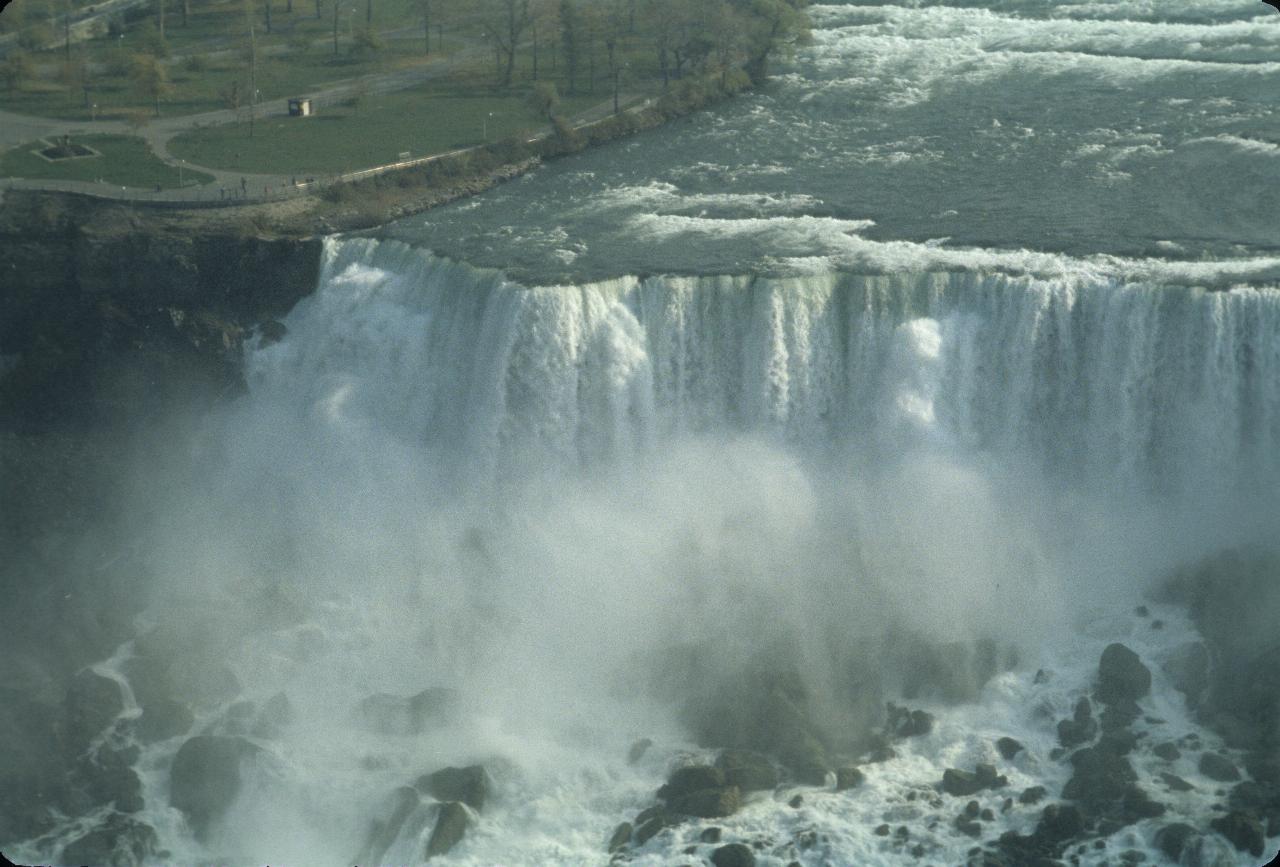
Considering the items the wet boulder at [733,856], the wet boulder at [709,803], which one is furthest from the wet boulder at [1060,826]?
the wet boulder at [709,803]

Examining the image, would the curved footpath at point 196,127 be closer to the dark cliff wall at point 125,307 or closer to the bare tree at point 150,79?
the bare tree at point 150,79

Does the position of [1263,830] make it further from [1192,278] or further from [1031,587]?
[1192,278]

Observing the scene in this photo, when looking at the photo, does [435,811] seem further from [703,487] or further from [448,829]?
[703,487]

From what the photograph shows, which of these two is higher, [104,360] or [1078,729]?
[104,360]

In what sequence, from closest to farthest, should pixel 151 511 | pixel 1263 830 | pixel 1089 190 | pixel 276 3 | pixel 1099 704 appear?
pixel 1263 830 < pixel 1099 704 < pixel 151 511 < pixel 1089 190 < pixel 276 3

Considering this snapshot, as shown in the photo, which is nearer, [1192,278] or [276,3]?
[1192,278]

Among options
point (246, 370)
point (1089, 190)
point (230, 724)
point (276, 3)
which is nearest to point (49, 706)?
point (230, 724)

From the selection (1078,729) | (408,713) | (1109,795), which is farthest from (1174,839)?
(408,713)

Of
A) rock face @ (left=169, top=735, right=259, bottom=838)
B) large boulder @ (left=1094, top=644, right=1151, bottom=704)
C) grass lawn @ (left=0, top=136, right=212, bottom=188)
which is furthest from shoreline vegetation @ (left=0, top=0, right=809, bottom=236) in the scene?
large boulder @ (left=1094, top=644, right=1151, bottom=704)
